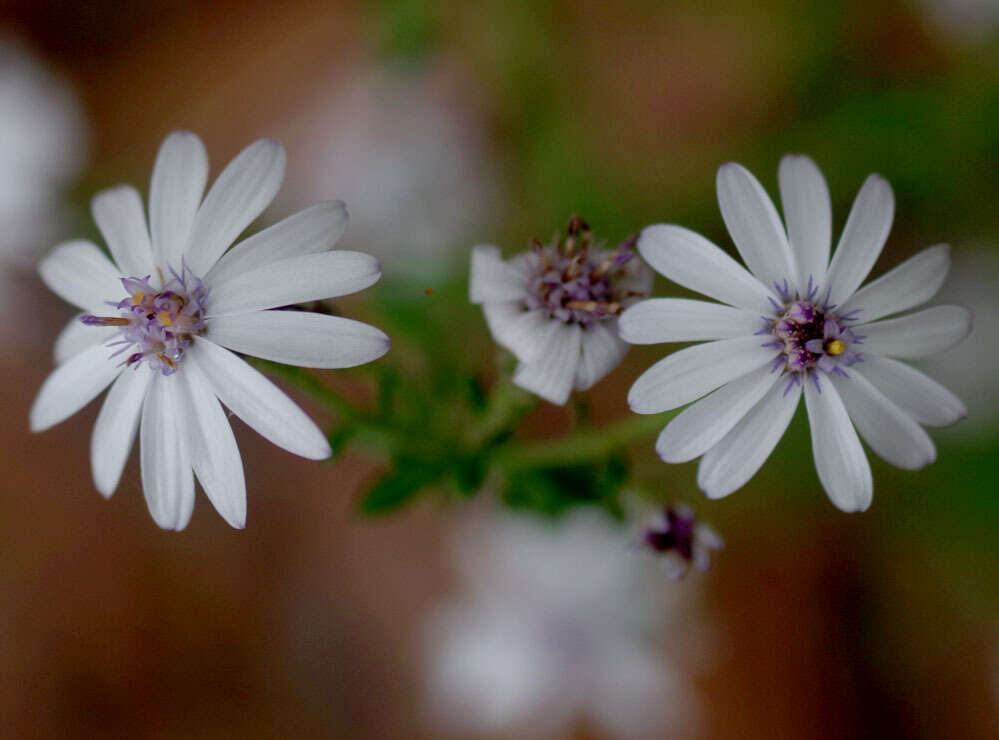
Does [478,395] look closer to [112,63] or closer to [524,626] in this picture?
[524,626]

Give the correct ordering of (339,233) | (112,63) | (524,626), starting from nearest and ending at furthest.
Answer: (339,233) → (524,626) → (112,63)

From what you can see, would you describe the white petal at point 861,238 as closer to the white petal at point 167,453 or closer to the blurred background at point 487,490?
the white petal at point 167,453

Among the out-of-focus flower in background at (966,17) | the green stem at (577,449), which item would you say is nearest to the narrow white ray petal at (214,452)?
the green stem at (577,449)

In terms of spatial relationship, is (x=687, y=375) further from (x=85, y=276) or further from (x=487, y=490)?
(x=487, y=490)

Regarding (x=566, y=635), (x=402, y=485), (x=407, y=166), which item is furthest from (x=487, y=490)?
(x=407, y=166)

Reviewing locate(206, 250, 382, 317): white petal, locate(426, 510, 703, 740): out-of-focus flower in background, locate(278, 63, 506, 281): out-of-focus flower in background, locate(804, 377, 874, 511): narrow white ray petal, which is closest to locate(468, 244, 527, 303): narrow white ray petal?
→ locate(206, 250, 382, 317): white petal

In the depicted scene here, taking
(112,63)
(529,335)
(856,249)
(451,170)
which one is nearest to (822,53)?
(451,170)

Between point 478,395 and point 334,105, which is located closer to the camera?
point 478,395

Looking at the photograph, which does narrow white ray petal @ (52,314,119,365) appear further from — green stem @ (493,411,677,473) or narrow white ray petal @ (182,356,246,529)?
green stem @ (493,411,677,473)
